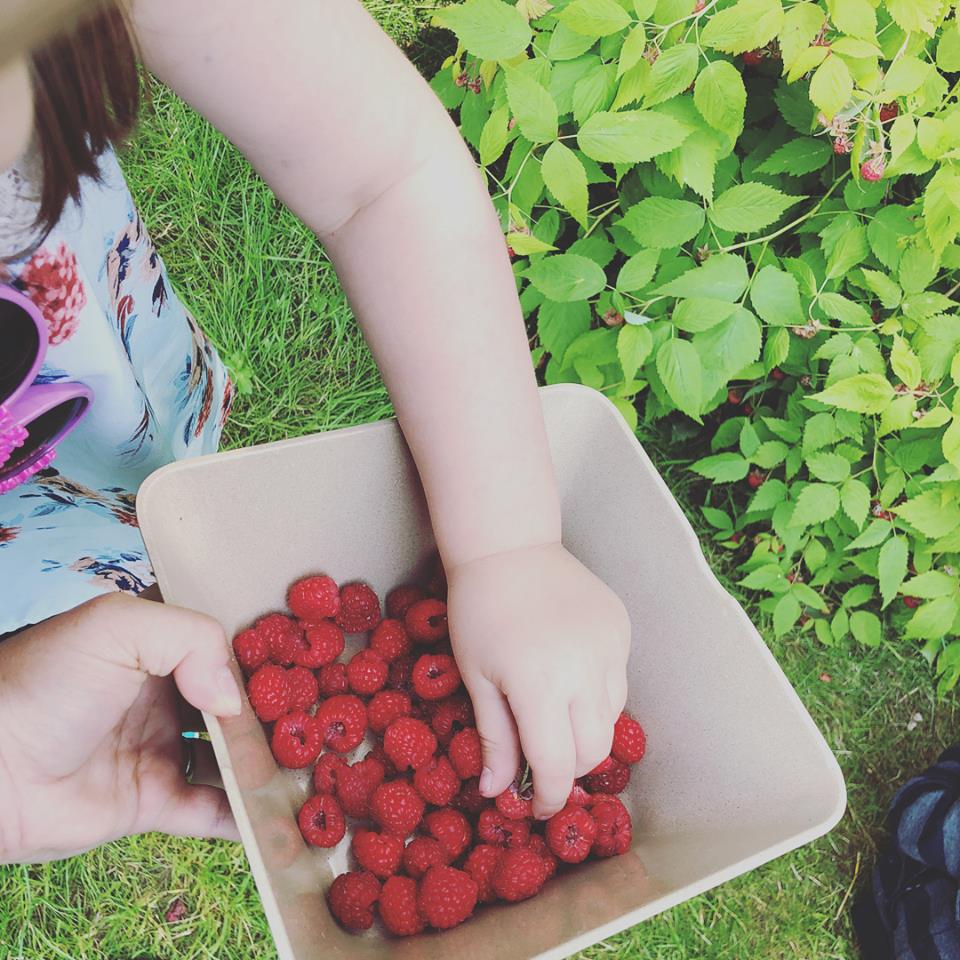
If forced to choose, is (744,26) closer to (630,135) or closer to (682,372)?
(630,135)

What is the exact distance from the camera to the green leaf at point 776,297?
989 mm

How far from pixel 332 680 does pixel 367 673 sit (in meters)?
0.03

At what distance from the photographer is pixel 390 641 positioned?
0.80 metres

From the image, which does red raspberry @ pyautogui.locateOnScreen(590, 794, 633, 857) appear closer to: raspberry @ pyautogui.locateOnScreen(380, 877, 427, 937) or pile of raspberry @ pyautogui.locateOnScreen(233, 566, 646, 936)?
pile of raspberry @ pyautogui.locateOnScreen(233, 566, 646, 936)

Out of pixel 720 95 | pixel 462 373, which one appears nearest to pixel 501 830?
pixel 462 373

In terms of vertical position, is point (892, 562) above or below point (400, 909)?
below

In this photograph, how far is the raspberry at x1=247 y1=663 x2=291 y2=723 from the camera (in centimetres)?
73

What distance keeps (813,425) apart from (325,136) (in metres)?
0.73

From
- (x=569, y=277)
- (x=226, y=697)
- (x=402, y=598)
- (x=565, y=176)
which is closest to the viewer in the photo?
(x=226, y=697)

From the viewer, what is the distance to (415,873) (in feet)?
2.40

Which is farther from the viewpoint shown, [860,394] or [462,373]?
[860,394]

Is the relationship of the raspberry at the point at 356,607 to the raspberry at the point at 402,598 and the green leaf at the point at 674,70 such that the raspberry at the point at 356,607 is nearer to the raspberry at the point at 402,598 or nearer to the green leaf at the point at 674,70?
the raspberry at the point at 402,598

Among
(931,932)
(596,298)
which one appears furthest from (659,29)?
(931,932)

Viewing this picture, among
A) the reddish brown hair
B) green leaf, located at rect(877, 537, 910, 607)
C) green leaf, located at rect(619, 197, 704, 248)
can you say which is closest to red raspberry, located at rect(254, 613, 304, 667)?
the reddish brown hair
